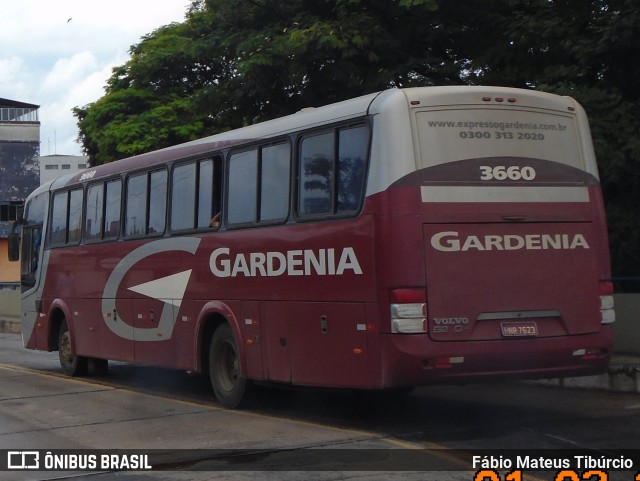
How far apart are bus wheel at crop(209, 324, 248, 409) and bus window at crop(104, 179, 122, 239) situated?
347cm

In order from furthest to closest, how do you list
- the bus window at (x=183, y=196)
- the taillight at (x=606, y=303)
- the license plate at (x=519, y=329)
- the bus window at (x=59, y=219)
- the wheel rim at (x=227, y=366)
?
the bus window at (x=59, y=219) → the bus window at (x=183, y=196) → the wheel rim at (x=227, y=366) → the taillight at (x=606, y=303) → the license plate at (x=519, y=329)

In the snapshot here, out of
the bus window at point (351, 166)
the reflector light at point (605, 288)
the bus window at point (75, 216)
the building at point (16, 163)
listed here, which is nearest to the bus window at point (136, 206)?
the bus window at point (75, 216)

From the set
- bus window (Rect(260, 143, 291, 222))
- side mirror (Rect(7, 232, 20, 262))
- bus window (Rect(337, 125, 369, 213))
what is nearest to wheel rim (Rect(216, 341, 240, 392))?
bus window (Rect(260, 143, 291, 222))

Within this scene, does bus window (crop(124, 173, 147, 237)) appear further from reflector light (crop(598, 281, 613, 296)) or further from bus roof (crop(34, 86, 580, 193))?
reflector light (crop(598, 281, 613, 296))

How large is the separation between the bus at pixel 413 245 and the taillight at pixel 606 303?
0.9 inches

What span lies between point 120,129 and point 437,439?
1303 inches

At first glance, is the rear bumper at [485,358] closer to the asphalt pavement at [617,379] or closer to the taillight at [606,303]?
the taillight at [606,303]

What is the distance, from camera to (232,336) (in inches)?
513

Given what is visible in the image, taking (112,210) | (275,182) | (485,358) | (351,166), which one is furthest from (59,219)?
(485,358)

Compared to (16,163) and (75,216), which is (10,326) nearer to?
(75,216)

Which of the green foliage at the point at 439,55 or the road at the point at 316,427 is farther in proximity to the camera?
the green foliage at the point at 439,55

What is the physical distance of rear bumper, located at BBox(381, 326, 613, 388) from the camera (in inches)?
396

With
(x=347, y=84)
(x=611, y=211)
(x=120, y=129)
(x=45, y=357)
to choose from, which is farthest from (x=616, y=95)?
(x=120, y=129)

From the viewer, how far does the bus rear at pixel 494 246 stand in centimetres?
1014
